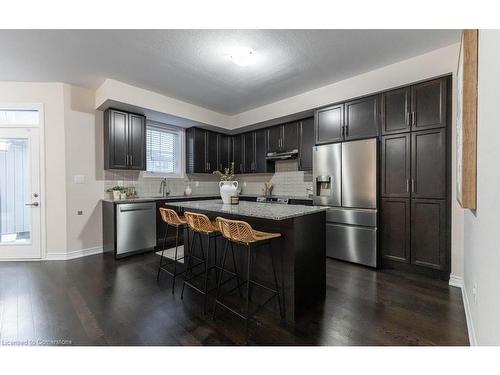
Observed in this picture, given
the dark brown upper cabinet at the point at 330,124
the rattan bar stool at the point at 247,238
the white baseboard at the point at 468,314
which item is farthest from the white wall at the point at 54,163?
the white baseboard at the point at 468,314

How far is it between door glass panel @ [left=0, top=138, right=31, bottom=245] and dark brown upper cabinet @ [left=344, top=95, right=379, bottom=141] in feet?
16.9

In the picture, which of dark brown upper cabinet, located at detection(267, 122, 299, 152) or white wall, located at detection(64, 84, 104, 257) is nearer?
white wall, located at detection(64, 84, 104, 257)

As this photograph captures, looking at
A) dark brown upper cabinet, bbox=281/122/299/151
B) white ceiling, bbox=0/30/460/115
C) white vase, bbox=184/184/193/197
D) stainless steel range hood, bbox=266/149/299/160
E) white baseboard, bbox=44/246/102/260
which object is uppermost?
white ceiling, bbox=0/30/460/115

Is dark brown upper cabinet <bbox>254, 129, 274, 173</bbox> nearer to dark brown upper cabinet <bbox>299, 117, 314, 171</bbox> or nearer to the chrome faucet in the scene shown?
dark brown upper cabinet <bbox>299, 117, 314, 171</bbox>

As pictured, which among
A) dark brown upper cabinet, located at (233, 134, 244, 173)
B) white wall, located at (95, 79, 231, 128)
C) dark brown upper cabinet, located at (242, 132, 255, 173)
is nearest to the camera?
white wall, located at (95, 79, 231, 128)

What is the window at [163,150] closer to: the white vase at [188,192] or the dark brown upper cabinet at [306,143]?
the white vase at [188,192]

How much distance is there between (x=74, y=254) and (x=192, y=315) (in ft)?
9.80

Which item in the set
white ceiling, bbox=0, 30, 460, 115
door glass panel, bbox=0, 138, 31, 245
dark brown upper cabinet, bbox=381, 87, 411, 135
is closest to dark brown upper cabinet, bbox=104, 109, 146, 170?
white ceiling, bbox=0, 30, 460, 115

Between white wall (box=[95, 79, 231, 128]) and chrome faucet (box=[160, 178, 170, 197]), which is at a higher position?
white wall (box=[95, 79, 231, 128])

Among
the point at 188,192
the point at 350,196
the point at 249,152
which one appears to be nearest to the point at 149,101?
the point at 188,192

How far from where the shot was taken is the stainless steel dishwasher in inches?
153

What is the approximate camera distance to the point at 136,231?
405 cm

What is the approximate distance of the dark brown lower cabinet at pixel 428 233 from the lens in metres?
2.87

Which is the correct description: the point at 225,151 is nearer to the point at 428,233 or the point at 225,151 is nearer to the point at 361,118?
the point at 361,118
